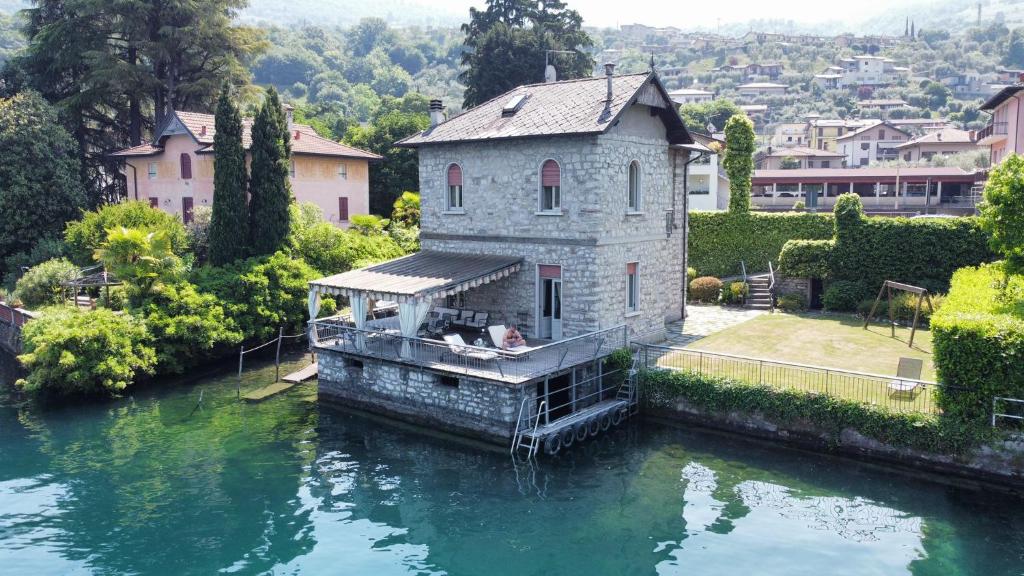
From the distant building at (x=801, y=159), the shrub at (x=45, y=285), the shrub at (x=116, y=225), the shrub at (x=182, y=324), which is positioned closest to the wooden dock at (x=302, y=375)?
the shrub at (x=182, y=324)

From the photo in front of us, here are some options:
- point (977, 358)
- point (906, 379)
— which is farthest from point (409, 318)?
point (977, 358)

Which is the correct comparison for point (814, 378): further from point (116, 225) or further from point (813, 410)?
point (116, 225)

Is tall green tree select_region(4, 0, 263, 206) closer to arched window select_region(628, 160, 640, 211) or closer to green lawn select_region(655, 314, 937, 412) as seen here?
arched window select_region(628, 160, 640, 211)

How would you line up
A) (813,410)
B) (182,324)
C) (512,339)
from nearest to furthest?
(813,410), (512,339), (182,324)

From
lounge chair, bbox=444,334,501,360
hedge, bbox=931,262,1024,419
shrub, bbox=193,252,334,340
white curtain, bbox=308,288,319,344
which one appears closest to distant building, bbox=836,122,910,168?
shrub, bbox=193,252,334,340

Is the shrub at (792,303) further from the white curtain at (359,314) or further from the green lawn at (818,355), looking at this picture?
the white curtain at (359,314)

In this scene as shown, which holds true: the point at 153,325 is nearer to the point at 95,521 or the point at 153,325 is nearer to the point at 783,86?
the point at 95,521
